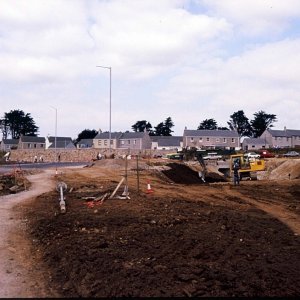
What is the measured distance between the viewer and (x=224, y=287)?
7.15m

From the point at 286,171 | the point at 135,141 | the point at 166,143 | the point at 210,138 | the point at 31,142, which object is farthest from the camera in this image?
the point at 31,142

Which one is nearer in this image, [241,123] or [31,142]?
[31,142]

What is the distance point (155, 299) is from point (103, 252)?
281cm

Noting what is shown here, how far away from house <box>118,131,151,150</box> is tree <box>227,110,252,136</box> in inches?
1708

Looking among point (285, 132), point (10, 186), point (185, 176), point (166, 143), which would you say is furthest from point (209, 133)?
point (10, 186)

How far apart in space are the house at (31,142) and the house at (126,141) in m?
16.8

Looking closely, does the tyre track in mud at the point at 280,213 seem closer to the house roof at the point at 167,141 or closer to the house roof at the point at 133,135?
the house roof at the point at 133,135

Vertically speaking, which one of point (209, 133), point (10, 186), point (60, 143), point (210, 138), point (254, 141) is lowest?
point (10, 186)

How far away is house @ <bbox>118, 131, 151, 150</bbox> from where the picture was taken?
367 feet

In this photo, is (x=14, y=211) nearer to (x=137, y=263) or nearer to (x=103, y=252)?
(x=103, y=252)

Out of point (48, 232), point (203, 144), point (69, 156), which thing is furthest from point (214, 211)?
point (203, 144)

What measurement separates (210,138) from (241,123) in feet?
124

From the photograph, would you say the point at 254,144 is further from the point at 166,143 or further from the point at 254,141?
the point at 166,143

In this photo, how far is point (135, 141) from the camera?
113062mm
